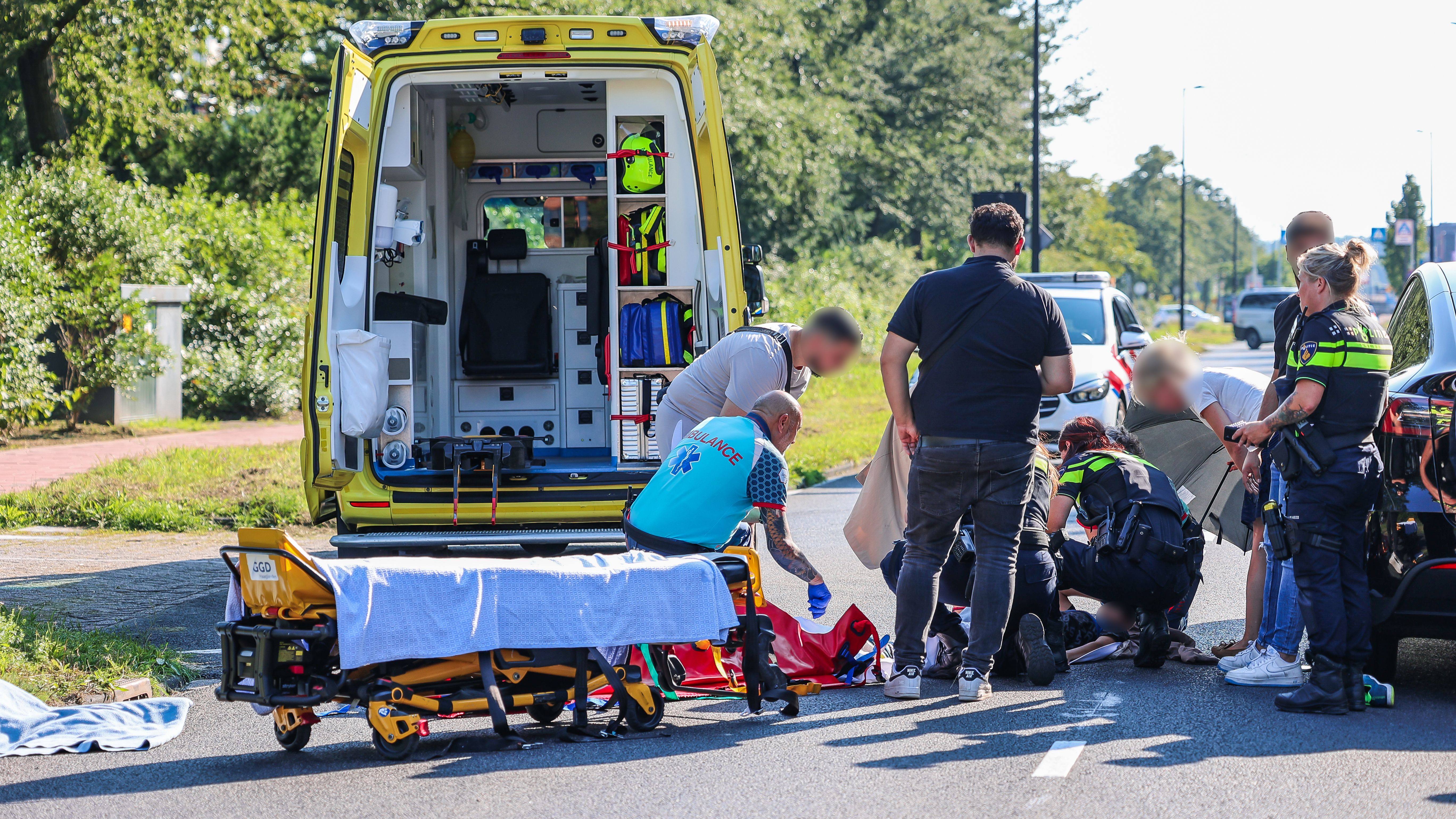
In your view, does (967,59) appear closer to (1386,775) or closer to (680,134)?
(680,134)

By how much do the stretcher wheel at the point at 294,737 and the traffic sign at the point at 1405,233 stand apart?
44.4 m

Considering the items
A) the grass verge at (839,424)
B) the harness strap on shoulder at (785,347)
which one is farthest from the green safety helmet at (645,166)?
the grass verge at (839,424)

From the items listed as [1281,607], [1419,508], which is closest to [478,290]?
[1281,607]

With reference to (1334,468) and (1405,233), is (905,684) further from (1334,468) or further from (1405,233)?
(1405,233)

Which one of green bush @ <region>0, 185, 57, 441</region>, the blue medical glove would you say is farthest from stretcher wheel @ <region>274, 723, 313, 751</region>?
green bush @ <region>0, 185, 57, 441</region>

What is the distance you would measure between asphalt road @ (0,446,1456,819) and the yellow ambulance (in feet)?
5.59

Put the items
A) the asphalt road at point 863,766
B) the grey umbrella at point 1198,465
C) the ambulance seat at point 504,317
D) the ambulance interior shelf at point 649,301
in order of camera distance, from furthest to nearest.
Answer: the ambulance seat at point 504,317 → the ambulance interior shelf at point 649,301 → the grey umbrella at point 1198,465 → the asphalt road at point 863,766

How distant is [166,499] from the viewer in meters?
10.9

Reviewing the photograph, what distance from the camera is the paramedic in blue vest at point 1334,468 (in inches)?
209

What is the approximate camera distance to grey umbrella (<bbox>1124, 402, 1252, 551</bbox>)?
710cm

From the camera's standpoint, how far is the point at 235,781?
4594 mm

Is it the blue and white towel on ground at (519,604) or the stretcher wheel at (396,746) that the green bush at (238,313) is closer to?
the blue and white towel on ground at (519,604)

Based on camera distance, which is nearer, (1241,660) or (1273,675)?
(1273,675)

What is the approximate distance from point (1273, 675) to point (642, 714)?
8.92 feet
